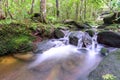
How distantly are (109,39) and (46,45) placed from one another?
9.75 feet

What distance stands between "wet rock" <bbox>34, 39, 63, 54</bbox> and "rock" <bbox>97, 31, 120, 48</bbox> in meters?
2.03

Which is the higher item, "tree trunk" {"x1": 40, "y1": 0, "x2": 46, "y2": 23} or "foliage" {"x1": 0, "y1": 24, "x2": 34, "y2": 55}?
"tree trunk" {"x1": 40, "y1": 0, "x2": 46, "y2": 23}

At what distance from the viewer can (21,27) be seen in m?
6.52

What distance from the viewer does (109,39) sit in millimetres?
7000

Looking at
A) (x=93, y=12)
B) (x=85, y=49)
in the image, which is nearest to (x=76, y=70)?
(x=85, y=49)

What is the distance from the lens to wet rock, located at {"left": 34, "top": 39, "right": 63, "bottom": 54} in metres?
6.28

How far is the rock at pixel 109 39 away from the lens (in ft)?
21.9

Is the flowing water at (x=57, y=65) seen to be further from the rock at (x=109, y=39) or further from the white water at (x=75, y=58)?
the rock at (x=109, y=39)

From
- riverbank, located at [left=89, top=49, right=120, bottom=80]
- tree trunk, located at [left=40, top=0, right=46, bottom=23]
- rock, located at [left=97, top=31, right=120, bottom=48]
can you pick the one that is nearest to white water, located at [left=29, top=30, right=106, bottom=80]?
rock, located at [left=97, top=31, right=120, bottom=48]

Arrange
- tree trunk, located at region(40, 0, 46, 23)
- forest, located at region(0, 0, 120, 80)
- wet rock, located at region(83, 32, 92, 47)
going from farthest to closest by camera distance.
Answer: tree trunk, located at region(40, 0, 46, 23), wet rock, located at region(83, 32, 92, 47), forest, located at region(0, 0, 120, 80)

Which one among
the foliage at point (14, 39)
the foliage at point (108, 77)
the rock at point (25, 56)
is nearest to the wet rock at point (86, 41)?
the foliage at point (14, 39)

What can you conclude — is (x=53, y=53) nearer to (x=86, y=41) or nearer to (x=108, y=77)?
(x=86, y=41)

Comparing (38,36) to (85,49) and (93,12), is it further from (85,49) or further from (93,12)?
(93,12)

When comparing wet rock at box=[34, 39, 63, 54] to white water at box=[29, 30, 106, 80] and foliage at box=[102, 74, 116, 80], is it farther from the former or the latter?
foliage at box=[102, 74, 116, 80]
